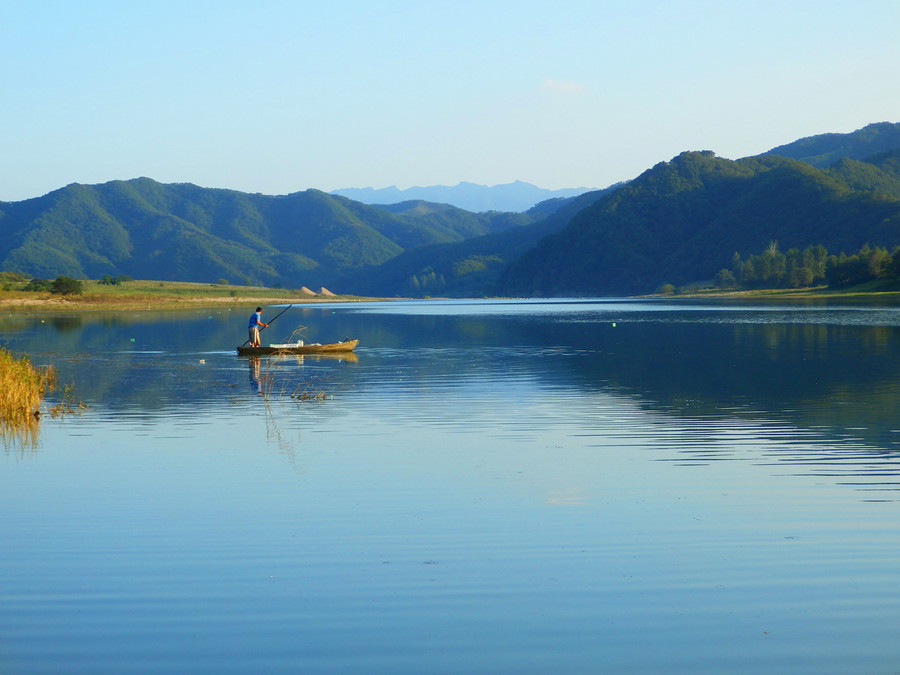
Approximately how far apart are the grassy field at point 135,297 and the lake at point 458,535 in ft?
335

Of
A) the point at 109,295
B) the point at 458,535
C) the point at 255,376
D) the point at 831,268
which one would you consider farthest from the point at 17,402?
the point at 831,268

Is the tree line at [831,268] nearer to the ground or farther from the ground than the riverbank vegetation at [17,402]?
farther from the ground

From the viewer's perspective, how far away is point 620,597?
33.0ft

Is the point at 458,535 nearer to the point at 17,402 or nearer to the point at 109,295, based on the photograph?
the point at 17,402

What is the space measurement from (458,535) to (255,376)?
2709 centimetres

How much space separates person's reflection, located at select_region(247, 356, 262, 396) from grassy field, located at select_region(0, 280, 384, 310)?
83.4 meters

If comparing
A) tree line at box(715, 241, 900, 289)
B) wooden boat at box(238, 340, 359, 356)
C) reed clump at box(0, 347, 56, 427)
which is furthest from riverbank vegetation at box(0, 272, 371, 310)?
tree line at box(715, 241, 900, 289)

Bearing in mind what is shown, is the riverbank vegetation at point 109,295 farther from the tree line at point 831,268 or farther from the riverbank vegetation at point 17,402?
the tree line at point 831,268

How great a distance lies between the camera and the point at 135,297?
142500 mm

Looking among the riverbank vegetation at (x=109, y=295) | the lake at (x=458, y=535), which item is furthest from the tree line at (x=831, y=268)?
the lake at (x=458, y=535)

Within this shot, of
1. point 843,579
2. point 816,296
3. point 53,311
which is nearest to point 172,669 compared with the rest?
point 843,579

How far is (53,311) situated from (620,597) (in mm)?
123700

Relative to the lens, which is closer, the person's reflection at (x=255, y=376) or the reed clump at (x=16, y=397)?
the reed clump at (x=16, y=397)

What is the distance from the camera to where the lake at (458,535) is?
8789 millimetres
